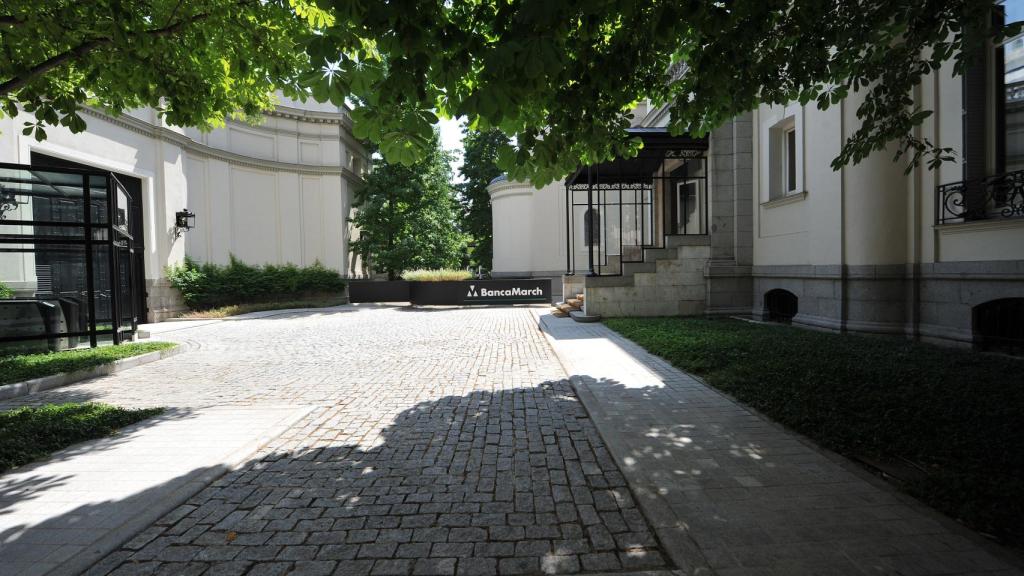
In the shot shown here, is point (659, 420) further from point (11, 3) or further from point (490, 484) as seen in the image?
point (11, 3)

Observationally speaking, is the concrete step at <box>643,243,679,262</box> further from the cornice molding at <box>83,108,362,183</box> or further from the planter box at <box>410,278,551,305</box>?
the cornice molding at <box>83,108,362,183</box>

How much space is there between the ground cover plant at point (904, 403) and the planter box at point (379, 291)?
58.5 ft

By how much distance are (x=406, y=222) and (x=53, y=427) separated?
24.4 m

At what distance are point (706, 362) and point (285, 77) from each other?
6.96 metres

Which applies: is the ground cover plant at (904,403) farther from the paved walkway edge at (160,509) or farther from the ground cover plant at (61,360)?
the ground cover plant at (61,360)

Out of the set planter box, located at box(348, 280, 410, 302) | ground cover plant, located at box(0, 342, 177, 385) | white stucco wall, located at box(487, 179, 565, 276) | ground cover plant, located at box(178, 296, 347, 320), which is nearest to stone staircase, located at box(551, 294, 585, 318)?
ground cover plant, located at box(0, 342, 177, 385)

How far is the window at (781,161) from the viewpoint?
1172 centimetres

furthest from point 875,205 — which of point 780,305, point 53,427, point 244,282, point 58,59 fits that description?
point 244,282

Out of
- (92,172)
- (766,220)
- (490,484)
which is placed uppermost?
(92,172)

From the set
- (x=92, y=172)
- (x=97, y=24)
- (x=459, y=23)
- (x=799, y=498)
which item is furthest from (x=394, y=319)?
(x=799, y=498)

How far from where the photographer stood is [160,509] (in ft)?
10.8

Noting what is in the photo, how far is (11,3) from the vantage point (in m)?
4.97

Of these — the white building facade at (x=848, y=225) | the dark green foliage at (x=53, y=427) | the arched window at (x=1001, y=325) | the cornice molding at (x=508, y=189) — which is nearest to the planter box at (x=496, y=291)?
the white building facade at (x=848, y=225)

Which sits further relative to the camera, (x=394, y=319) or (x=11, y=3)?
(x=394, y=319)
